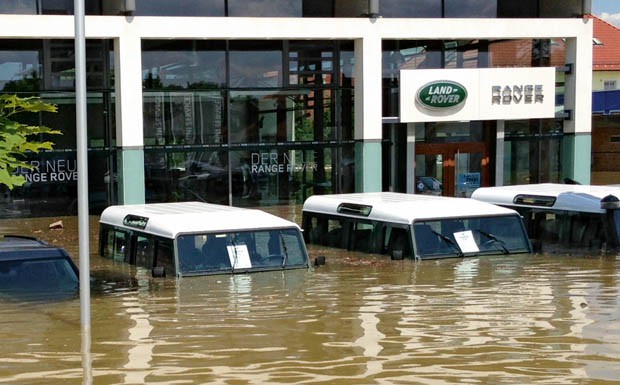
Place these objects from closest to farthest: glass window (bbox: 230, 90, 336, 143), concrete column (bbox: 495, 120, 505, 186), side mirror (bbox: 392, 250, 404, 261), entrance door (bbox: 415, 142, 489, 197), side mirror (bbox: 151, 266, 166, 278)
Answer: side mirror (bbox: 151, 266, 166, 278) < side mirror (bbox: 392, 250, 404, 261) < glass window (bbox: 230, 90, 336, 143) < concrete column (bbox: 495, 120, 505, 186) < entrance door (bbox: 415, 142, 489, 197)

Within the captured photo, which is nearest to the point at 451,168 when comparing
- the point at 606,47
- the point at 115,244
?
the point at 115,244

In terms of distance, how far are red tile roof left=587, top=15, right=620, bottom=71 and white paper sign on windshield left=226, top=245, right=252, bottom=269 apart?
145 ft

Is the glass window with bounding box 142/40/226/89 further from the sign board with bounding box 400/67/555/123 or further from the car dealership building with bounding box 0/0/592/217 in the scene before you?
the sign board with bounding box 400/67/555/123

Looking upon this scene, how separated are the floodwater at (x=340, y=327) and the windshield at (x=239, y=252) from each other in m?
0.23

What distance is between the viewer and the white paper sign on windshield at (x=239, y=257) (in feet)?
42.8

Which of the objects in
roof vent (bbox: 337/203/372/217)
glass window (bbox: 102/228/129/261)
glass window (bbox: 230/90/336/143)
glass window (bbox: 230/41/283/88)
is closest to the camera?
glass window (bbox: 102/228/129/261)

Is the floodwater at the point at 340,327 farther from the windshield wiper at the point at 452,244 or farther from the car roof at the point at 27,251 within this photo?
the car roof at the point at 27,251

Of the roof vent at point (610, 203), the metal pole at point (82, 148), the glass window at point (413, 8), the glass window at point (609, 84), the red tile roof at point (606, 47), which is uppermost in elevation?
the red tile roof at point (606, 47)

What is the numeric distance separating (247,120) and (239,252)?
13.9 meters

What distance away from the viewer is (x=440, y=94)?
26.7m

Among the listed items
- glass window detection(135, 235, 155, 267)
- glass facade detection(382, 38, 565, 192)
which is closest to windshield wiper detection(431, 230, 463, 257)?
glass window detection(135, 235, 155, 267)

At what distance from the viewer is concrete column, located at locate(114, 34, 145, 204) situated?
23344 millimetres

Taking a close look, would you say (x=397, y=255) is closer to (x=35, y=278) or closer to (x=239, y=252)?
(x=239, y=252)

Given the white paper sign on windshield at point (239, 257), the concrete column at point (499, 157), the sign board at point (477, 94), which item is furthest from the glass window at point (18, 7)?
the white paper sign on windshield at point (239, 257)
